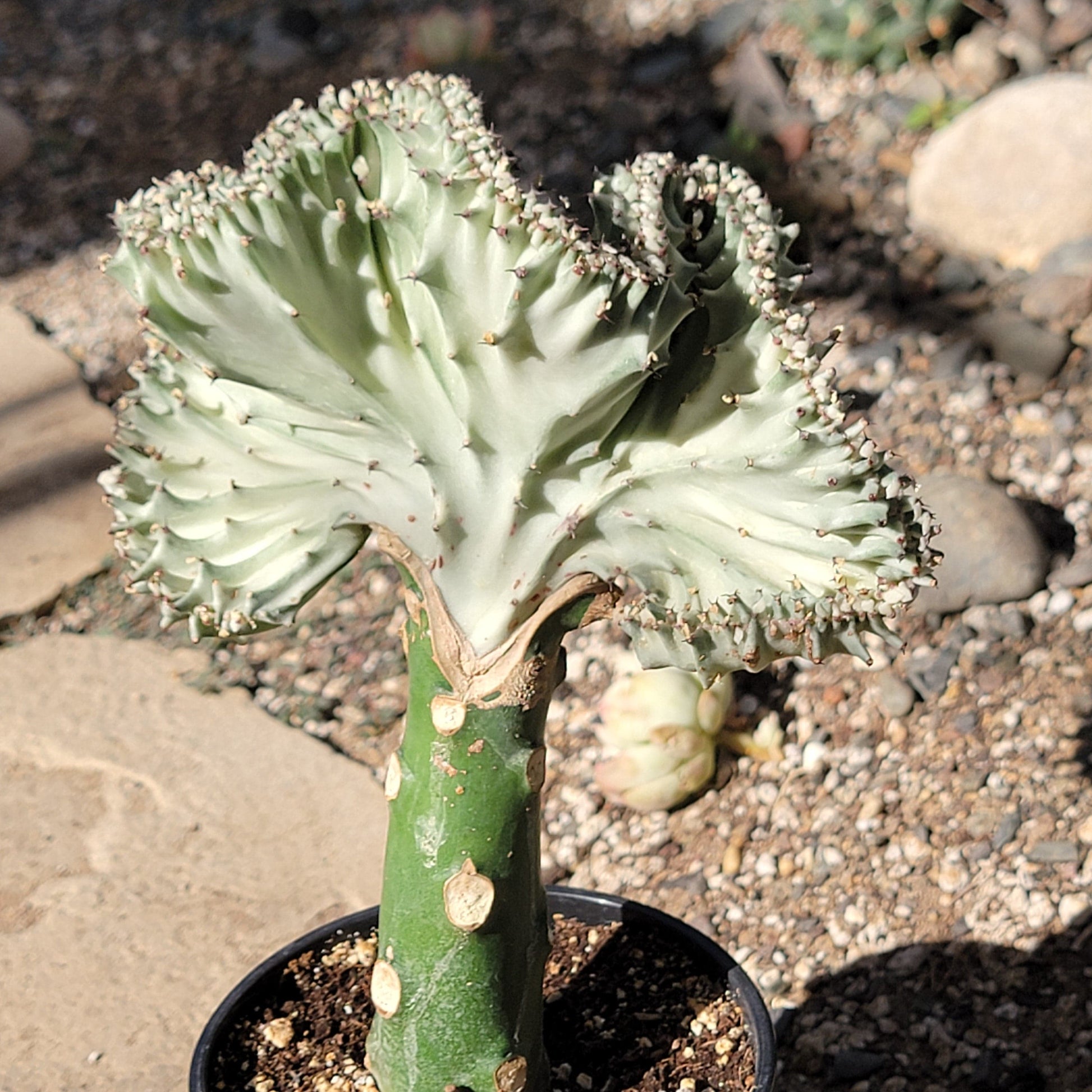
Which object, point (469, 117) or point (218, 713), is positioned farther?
point (218, 713)

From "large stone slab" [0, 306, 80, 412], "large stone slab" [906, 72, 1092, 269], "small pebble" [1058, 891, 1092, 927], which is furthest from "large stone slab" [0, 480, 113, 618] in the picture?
"large stone slab" [906, 72, 1092, 269]

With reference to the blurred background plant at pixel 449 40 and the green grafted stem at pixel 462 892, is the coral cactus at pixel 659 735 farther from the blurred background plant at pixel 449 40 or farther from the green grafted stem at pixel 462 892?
the blurred background plant at pixel 449 40

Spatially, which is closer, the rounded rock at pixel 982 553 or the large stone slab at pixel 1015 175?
the rounded rock at pixel 982 553

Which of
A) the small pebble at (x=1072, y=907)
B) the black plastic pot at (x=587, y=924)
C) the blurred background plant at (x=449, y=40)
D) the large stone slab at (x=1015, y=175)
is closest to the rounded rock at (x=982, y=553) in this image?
the small pebble at (x=1072, y=907)

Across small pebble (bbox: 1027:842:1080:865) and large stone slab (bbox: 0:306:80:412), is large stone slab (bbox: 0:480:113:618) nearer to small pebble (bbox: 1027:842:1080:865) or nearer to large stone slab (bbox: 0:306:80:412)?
large stone slab (bbox: 0:306:80:412)

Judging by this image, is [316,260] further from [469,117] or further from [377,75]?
[377,75]

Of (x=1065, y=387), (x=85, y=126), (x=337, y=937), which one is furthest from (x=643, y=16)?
(x=337, y=937)

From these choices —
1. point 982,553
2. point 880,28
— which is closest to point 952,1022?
point 982,553

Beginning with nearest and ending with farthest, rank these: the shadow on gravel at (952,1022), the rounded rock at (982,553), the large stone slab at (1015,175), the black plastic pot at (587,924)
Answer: the black plastic pot at (587,924) → the shadow on gravel at (952,1022) → the rounded rock at (982,553) → the large stone slab at (1015,175)
